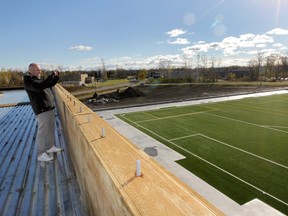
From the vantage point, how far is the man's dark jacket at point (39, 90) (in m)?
3.90

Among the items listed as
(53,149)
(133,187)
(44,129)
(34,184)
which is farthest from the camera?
(53,149)

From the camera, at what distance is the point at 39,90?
13.0 ft

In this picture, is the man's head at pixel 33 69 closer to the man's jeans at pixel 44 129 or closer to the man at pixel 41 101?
the man at pixel 41 101

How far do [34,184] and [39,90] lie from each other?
1.51 m

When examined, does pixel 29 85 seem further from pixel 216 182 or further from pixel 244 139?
pixel 244 139

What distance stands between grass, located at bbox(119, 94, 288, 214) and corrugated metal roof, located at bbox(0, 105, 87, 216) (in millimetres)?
5094

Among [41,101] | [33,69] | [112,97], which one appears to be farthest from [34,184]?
[112,97]

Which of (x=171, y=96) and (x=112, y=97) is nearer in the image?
(x=112, y=97)

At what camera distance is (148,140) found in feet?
41.4

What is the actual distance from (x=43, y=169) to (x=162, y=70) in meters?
90.6

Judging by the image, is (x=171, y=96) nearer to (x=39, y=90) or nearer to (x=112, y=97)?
(x=112, y=97)

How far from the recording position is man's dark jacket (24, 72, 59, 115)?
390cm

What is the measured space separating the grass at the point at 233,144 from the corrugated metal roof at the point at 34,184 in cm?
509

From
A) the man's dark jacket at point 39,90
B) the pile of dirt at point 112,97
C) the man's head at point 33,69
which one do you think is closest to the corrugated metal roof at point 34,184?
the man's dark jacket at point 39,90
